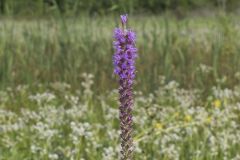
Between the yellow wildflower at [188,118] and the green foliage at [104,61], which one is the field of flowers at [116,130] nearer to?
the yellow wildflower at [188,118]

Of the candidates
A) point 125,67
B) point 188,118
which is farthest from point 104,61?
point 125,67

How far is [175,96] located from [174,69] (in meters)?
1.59

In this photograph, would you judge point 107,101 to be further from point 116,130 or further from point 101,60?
point 101,60

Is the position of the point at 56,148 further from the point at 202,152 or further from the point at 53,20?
the point at 53,20

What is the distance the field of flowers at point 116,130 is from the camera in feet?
15.3

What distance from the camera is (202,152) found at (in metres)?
4.79

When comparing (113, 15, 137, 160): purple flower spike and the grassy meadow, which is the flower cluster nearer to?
(113, 15, 137, 160): purple flower spike

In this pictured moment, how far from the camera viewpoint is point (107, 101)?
6.77 metres

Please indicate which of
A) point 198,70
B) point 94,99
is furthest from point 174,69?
point 94,99

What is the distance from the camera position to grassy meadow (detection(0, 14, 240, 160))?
15.9ft

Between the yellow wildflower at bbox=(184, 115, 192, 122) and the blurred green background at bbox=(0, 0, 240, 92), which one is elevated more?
the blurred green background at bbox=(0, 0, 240, 92)

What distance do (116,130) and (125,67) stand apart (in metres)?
3.24

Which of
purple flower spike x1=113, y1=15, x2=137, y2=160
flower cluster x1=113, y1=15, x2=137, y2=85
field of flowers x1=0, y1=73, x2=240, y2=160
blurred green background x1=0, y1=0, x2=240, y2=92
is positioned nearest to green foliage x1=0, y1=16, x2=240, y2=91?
blurred green background x1=0, y1=0, x2=240, y2=92

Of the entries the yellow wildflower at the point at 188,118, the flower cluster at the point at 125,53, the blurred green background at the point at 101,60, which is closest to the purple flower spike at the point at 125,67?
the flower cluster at the point at 125,53
